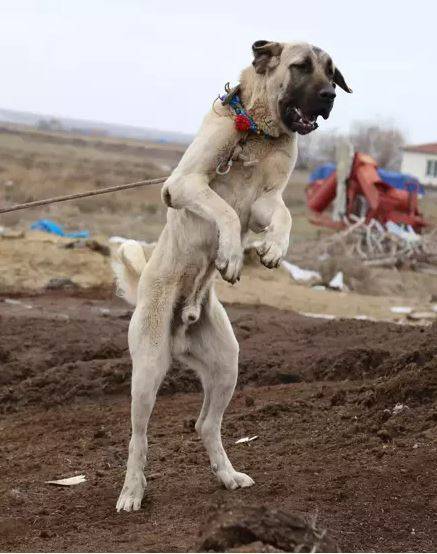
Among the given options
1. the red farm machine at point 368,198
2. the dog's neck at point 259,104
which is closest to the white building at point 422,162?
the red farm machine at point 368,198

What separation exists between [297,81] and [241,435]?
8.58ft

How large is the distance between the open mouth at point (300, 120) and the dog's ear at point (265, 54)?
0.30 m

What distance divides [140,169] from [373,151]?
17.1m

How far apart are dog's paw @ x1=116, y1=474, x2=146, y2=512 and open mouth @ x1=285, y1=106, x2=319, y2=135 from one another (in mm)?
2025

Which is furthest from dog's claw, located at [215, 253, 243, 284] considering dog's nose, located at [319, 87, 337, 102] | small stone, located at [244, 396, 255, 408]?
small stone, located at [244, 396, 255, 408]

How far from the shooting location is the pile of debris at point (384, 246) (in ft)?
75.4

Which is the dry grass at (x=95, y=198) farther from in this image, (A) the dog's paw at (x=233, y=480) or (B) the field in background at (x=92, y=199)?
(A) the dog's paw at (x=233, y=480)

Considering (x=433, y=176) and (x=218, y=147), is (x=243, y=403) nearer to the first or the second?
(x=218, y=147)

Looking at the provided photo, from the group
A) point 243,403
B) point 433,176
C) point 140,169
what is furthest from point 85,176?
point 243,403

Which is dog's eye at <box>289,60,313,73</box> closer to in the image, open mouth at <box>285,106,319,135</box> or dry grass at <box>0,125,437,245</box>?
open mouth at <box>285,106,319,135</box>

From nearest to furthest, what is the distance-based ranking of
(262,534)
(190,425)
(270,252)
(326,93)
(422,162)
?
1. (262,534)
2. (270,252)
3. (326,93)
4. (190,425)
5. (422,162)

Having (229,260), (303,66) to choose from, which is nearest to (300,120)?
(303,66)

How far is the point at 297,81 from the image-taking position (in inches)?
200

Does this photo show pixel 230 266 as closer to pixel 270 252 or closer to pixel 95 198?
pixel 270 252
